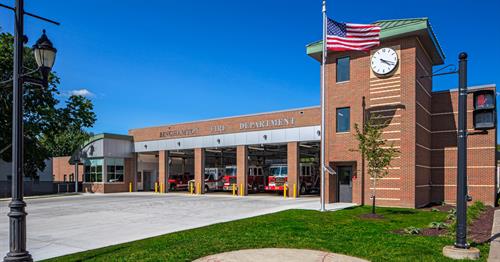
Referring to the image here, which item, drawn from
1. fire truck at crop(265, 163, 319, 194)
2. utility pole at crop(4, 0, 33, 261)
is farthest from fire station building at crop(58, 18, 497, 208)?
utility pole at crop(4, 0, 33, 261)

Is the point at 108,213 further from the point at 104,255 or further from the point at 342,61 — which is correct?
the point at 342,61

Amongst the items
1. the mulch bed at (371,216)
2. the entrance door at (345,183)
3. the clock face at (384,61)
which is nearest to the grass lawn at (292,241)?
the mulch bed at (371,216)

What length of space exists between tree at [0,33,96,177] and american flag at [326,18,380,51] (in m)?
25.7

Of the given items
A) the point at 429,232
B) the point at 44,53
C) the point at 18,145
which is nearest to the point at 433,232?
the point at 429,232

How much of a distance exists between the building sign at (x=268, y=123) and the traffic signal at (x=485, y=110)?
2005 centimetres

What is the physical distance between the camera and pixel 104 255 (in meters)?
9.18

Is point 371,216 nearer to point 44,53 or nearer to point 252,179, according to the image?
point 44,53

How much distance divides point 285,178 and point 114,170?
58.9 ft

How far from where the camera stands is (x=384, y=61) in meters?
21.1

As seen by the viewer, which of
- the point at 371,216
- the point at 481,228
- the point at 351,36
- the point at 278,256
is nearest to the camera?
the point at 278,256

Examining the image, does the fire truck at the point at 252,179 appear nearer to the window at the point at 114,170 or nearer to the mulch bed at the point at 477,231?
the window at the point at 114,170

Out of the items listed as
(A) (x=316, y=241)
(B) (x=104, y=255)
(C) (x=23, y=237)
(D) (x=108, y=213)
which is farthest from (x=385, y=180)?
(C) (x=23, y=237)

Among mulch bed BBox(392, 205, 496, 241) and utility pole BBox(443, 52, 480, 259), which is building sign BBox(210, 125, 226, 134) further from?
utility pole BBox(443, 52, 480, 259)

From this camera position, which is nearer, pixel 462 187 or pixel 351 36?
pixel 462 187
